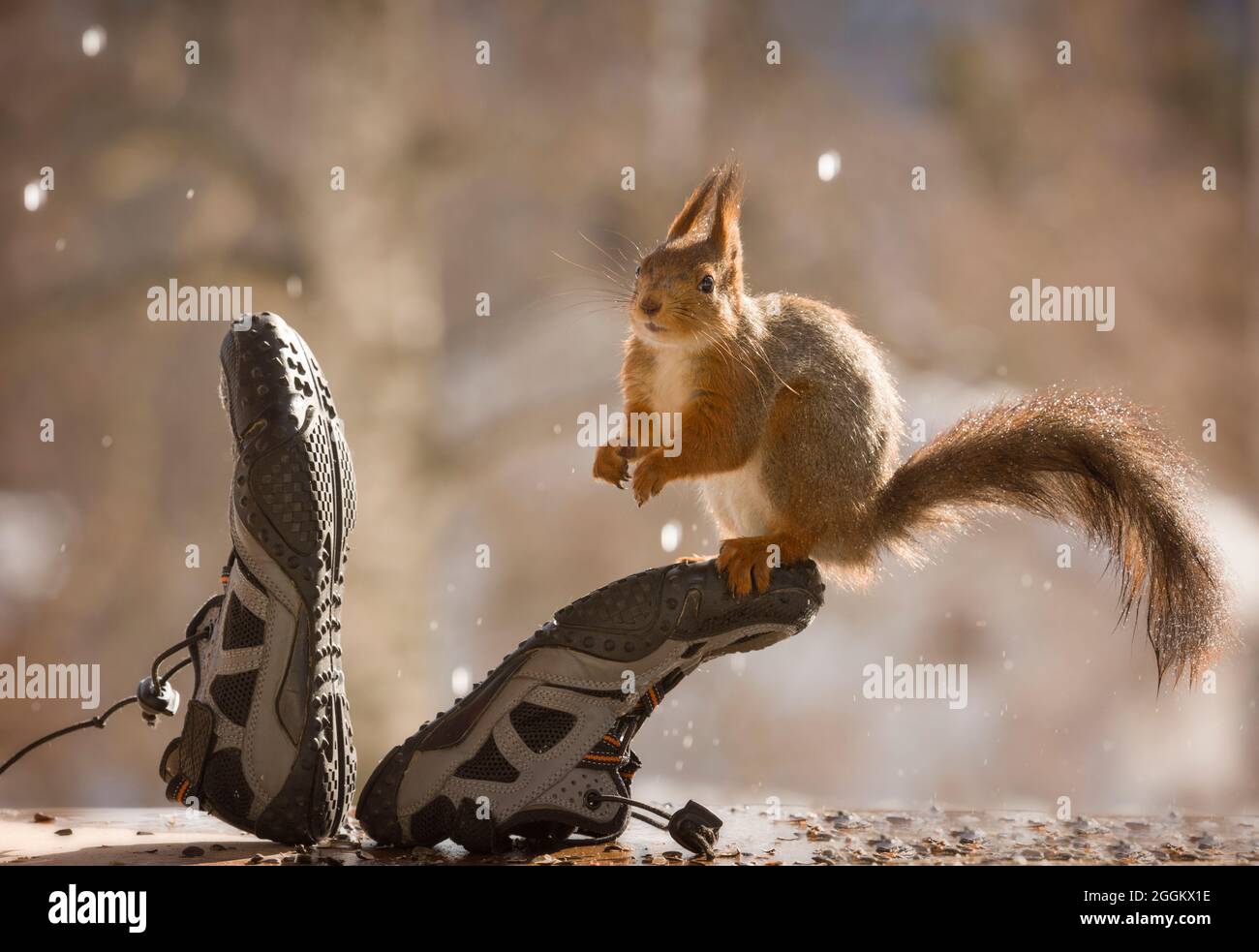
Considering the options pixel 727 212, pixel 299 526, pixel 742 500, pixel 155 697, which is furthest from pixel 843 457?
pixel 155 697

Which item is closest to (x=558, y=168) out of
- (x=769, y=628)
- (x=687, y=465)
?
(x=687, y=465)

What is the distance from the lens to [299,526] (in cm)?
119

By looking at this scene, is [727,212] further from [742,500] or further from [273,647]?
[273,647]

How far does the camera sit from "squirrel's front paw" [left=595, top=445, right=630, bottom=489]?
1.39 metres

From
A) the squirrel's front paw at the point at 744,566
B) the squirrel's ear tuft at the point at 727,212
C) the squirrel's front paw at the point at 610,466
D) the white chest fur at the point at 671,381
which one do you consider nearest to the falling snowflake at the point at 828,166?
the squirrel's ear tuft at the point at 727,212

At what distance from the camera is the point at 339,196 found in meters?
2.91

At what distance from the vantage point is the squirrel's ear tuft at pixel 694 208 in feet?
4.79

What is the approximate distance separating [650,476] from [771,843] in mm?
432

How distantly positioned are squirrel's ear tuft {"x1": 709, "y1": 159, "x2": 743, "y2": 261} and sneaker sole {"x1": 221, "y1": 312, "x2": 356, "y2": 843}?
540 mm

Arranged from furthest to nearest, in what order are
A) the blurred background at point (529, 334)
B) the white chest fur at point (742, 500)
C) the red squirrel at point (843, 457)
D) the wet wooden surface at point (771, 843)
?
the blurred background at point (529, 334), the white chest fur at point (742, 500), the red squirrel at point (843, 457), the wet wooden surface at point (771, 843)

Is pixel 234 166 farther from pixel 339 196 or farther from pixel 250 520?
pixel 250 520

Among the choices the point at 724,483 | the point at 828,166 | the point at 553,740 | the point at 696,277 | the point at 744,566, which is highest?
the point at 828,166

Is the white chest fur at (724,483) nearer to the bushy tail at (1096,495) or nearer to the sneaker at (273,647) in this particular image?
the bushy tail at (1096,495)

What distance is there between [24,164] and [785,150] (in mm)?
1864
